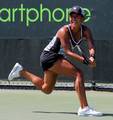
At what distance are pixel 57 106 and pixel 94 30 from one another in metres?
3.12

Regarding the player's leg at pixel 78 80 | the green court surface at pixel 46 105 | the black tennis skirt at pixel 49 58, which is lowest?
the green court surface at pixel 46 105

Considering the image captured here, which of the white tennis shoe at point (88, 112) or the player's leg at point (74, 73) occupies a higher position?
the player's leg at point (74, 73)

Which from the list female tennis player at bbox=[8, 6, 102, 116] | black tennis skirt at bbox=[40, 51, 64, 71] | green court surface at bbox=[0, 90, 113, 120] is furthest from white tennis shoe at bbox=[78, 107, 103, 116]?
black tennis skirt at bbox=[40, 51, 64, 71]

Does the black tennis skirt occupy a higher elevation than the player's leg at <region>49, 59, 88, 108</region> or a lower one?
higher

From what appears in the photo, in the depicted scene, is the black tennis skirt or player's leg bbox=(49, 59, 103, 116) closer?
player's leg bbox=(49, 59, 103, 116)

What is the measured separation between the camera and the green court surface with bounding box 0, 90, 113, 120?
29.1 ft

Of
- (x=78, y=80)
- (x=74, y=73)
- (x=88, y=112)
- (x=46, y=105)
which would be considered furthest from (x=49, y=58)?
(x=46, y=105)

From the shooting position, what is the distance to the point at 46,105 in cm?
1027

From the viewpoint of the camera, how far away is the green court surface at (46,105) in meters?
8.87

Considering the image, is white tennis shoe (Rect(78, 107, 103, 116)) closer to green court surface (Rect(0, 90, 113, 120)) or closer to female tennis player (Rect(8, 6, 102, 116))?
female tennis player (Rect(8, 6, 102, 116))

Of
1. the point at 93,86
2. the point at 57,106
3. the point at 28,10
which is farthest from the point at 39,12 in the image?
the point at 57,106

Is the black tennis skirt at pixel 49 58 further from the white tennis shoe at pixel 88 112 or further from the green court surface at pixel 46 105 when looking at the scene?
the white tennis shoe at pixel 88 112

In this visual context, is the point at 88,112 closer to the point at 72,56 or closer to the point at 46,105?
the point at 72,56

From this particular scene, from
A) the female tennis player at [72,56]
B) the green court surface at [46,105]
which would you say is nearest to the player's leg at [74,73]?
the female tennis player at [72,56]
